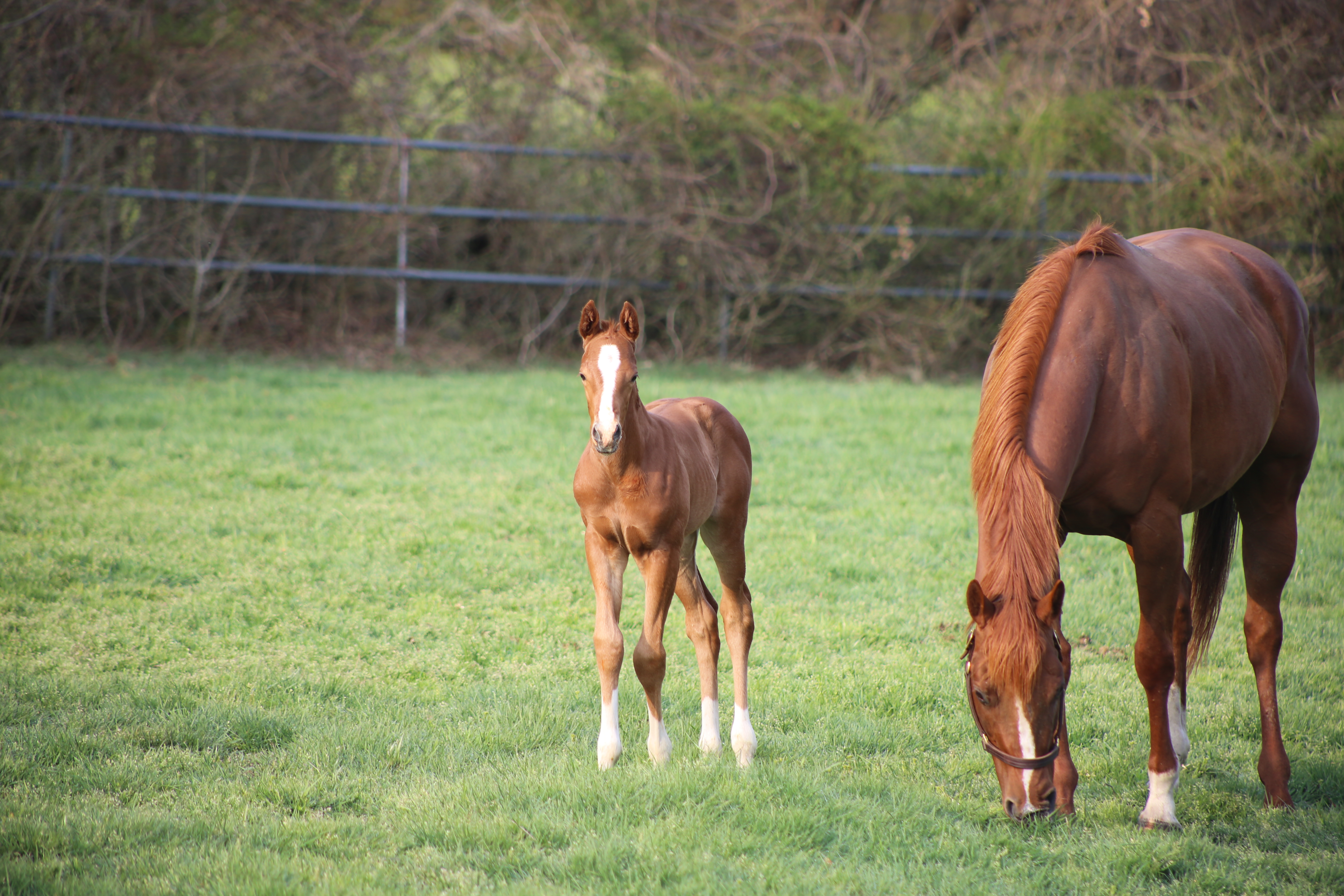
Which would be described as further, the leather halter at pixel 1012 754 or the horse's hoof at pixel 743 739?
the horse's hoof at pixel 743 739

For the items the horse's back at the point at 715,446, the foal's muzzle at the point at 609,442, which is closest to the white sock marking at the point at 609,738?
the horse's back at the point at 715,446

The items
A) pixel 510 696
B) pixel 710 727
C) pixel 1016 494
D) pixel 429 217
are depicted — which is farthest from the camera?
pixel 429 217

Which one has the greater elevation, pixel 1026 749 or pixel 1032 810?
pixel 1026 749

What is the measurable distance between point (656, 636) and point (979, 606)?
1262 mm

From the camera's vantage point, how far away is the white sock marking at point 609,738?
3654 millimetres

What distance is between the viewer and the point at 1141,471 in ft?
11.0

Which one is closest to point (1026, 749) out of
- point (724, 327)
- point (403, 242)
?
point (724, 327)

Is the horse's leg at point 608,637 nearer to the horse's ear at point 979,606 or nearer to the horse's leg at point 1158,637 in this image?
the horse's ear at point 979,606

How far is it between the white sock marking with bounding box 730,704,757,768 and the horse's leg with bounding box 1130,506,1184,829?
51.5 inches

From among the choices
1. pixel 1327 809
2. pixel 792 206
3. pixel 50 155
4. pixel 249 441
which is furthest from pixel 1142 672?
pixel 50 155

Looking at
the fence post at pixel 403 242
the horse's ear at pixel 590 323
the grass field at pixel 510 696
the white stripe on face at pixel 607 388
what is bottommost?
the grass field at pixel 510 696

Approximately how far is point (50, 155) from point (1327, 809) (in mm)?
11949

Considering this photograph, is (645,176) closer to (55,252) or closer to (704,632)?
(55,252)

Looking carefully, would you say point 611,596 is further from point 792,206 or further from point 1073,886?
point 792,206
